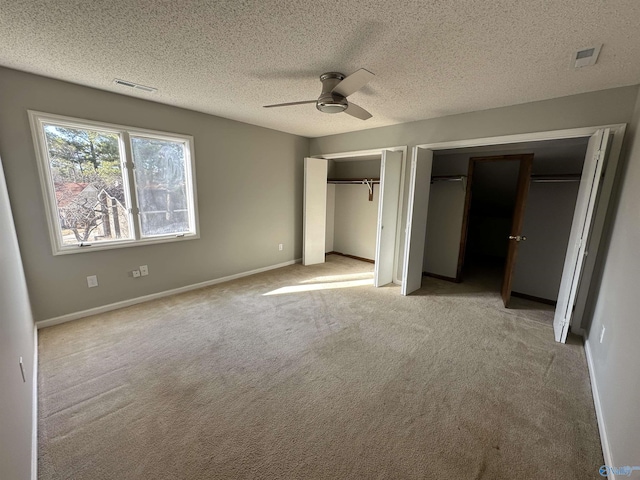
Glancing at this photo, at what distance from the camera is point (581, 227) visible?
2.42 metres

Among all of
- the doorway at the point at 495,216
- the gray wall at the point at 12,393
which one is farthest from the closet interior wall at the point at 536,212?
the gray wall at the point at 12,393

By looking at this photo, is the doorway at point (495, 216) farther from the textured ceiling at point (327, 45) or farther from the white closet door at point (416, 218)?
the textured ceiling at point (327, 45)

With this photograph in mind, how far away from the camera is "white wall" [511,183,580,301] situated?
3.46 m

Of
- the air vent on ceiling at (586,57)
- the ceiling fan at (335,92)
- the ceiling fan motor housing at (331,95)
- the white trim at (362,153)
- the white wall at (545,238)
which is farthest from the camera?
the white trim at (362,153)

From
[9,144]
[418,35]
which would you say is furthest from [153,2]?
[9,144]

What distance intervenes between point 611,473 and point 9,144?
489cm

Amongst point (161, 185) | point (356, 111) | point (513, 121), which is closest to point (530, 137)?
point (513, 121)

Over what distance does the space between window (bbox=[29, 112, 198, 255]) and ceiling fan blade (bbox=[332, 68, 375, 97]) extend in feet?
7.63

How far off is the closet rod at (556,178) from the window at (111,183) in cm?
465

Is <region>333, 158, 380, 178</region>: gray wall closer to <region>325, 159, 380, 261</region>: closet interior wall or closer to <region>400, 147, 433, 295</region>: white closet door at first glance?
<region>325, 159, 380, 261</region>: closet interior wall

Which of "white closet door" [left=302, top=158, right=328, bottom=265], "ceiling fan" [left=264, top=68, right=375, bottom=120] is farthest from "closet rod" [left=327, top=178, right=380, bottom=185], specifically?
"ceiling fan" [left=264, top=68, right=375, bottom=120]

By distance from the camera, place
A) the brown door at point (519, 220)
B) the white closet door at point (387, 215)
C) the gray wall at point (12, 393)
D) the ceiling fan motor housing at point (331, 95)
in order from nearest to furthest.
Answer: the gray wall at point (12, 393)
the ceiling fan motor housing at point (331, 95)
the brown door at point (519, 220)
the white closet door at point (387, 215)

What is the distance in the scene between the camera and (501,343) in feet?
8.39

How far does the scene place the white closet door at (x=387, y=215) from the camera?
12.3 ft
